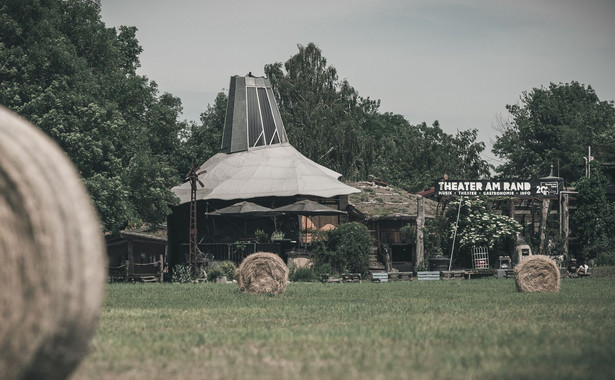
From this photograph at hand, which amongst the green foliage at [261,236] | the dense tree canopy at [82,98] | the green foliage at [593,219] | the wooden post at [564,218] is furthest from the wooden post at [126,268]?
the green foliage at [593,219]

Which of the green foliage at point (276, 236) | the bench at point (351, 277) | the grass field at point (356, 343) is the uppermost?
the green foliage at point (276, 236)

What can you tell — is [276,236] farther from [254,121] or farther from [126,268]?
[254,121]

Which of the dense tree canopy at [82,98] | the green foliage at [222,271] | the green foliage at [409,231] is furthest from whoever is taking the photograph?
the green foliage at [409,231]

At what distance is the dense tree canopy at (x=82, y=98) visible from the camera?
4484 cm

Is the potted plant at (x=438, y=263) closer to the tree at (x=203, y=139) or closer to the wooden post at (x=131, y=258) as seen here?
the wooden post at (x=131, y=258)

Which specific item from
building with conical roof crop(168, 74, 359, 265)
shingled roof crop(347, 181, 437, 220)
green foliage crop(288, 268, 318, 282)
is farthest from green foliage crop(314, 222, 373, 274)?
shingled roof crop(347, 181, 437, 220)

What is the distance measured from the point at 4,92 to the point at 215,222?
72.2ft

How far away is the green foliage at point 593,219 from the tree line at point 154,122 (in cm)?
2440

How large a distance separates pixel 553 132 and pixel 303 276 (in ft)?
200

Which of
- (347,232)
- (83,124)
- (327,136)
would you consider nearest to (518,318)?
(83,124)

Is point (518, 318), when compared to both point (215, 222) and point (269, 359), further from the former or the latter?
point (215, 222)

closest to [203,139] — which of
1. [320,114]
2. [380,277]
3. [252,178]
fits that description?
[320,114]

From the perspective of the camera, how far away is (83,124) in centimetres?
4609

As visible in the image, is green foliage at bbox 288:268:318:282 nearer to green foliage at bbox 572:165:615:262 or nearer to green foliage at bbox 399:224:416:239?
green foliage at bbox 399:224:416:239
